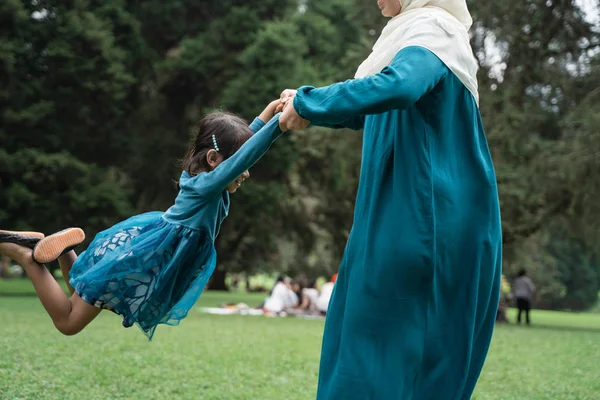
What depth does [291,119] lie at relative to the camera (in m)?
3.33

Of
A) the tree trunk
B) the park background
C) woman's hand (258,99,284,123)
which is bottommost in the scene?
the tree trunk

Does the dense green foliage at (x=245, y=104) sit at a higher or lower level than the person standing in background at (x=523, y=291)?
higher

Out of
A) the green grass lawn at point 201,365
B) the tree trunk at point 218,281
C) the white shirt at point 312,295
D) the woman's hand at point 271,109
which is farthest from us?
the tree trunk at point 218,281

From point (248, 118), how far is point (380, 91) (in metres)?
20.3

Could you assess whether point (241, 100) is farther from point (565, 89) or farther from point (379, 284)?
point (379, 284)

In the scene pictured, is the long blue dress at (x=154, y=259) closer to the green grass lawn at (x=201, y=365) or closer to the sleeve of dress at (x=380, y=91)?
the sleeve of dress at (x=380, y=91)

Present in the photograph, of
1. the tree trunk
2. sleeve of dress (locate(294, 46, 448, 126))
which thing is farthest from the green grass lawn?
the tree trunk

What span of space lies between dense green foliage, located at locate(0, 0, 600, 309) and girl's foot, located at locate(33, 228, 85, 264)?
15092mm

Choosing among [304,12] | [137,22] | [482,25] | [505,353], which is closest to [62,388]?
[505,353]

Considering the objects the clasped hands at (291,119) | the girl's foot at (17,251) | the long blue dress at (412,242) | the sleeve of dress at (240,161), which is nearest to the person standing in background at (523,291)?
the girl's foot at (17,251)

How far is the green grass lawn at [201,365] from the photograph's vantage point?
6410 mm

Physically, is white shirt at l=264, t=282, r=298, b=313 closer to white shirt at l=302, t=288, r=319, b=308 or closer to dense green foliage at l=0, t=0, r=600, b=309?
white shirt at l=302, t=288, r=319, b=308

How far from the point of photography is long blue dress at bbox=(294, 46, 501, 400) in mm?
3088

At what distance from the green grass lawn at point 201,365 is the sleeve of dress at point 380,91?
12.0 ft
